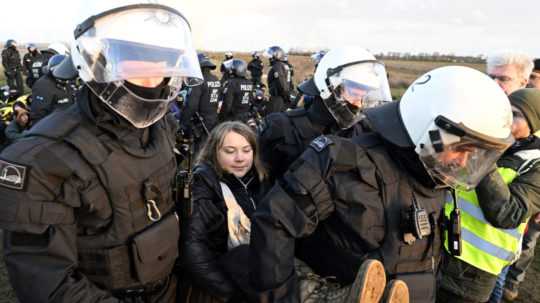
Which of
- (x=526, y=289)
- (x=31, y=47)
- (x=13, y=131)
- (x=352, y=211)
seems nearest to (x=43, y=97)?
(x=13, y=131)

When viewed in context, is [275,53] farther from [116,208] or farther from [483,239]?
[116,208]

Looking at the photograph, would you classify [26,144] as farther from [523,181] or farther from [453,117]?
[523,181]

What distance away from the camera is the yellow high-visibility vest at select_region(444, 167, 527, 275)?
7.91ft

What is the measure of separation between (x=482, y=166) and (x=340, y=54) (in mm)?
1595

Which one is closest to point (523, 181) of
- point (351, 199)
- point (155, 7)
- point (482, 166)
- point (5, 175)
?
point (482, 166)

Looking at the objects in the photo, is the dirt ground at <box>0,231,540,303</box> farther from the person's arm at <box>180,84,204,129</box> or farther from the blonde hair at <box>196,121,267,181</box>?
the person's arm at <box>180,84,204,129</box>

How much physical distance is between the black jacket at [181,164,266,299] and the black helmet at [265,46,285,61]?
8885 mm

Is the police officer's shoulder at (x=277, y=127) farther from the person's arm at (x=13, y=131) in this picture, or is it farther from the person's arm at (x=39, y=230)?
the person's arm at (x=13, y=131)

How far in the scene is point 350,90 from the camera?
9.01ft

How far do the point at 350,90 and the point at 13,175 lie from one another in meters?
2.11

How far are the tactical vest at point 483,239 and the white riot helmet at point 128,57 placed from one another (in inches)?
73.4

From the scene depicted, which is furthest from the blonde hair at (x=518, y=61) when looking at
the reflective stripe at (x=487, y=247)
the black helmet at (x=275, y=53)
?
the black helmet at (x=275, y=53)

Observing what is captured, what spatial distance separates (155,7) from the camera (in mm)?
1576

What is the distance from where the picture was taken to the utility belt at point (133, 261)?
1.46m
